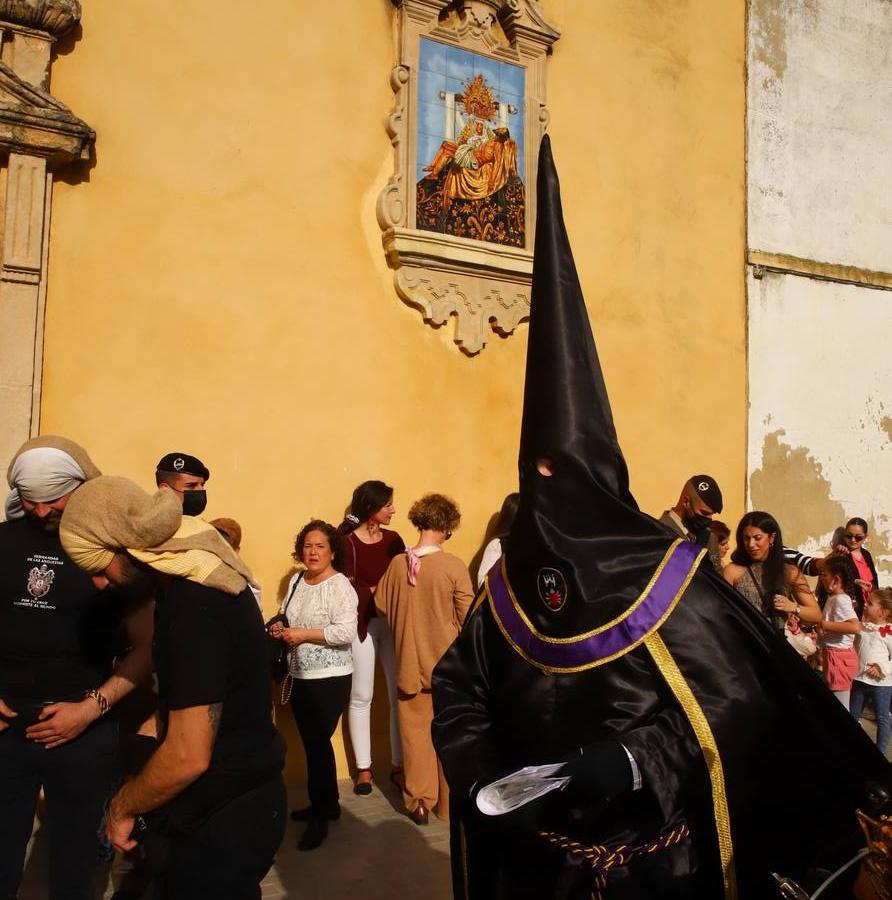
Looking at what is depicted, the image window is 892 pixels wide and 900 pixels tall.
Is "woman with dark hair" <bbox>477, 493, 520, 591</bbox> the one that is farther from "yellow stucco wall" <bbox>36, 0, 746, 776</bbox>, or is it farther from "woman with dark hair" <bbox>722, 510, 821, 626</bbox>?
"woman with dark hair" <bbox>722, 510, 821, 626</bbox>

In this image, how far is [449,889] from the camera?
445 centimetres

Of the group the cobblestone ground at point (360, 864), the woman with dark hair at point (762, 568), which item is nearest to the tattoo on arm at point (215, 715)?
the cobblestone ground at point (360, 864)

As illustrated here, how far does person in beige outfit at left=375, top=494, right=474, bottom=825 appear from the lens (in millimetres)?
5387

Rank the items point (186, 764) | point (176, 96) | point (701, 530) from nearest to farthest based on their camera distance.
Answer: point (186, 764), point (701, 530), point (176, 96)

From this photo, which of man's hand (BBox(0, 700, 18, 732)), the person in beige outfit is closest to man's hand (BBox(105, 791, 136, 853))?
man's hand (BBox(0, 700, 18, 732))

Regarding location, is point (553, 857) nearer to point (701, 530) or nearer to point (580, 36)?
point (701, 530)

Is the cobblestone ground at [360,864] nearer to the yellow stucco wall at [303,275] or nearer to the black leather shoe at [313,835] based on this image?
the black leather shoe at [313,835]

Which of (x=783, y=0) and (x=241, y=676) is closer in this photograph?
(x=241, y=676)

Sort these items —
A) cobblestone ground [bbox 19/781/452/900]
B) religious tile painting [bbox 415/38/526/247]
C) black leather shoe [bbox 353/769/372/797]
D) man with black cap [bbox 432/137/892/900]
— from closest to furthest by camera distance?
man with black cap [bbox 432/137/892/900], cobblestone ground [bbox 19/781/452/900], black leather shoe [bbox 353/769/372/797], religious tile painting [bbox 415/38/526/247]

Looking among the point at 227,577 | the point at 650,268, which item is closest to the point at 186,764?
the point at 227,577

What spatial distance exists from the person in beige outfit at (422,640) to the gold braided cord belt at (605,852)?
3013mm

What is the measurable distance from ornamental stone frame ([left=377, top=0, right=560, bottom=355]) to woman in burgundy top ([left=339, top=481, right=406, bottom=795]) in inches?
60.4

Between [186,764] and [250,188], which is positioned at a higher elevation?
[250,188]

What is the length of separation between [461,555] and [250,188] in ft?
9.37
